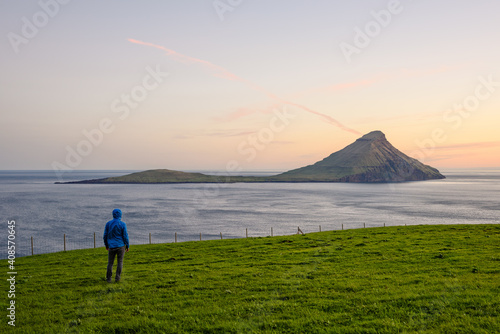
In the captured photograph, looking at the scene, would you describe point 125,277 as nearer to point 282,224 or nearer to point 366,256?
point 366,256

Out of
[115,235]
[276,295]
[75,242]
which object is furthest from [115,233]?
[75,242]

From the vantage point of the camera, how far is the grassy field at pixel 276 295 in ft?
39.1

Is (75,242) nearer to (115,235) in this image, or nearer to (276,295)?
(115,235)

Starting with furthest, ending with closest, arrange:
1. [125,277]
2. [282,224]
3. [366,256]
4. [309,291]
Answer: [282,224], [366,256], [125,277], [309,291]

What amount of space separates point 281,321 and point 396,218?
118 m

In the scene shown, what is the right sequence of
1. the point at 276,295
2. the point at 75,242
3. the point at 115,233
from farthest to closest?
1. the point at 75,242
2. the point at 115,233
3. the point at 276,295

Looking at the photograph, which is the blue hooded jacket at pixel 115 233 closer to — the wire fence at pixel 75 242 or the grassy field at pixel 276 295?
the grassy field at pixel 276 295

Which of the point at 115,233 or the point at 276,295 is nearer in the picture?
the point at 276,295

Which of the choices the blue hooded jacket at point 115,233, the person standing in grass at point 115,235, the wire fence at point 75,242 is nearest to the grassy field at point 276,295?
the person standing in grass at point 115,235

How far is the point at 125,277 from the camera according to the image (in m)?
20.5

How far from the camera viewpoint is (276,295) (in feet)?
50.9

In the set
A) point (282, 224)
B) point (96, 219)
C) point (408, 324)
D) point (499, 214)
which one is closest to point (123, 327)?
point (408, 324)

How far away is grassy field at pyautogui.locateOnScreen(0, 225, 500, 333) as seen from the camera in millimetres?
11930

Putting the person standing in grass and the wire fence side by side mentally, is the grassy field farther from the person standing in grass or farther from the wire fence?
the wire fence
